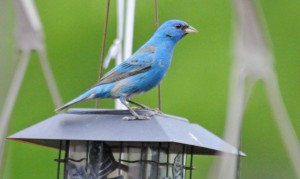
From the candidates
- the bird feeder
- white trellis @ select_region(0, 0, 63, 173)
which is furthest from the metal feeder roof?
white trellis @ select_region(0, 0, 63, 173)

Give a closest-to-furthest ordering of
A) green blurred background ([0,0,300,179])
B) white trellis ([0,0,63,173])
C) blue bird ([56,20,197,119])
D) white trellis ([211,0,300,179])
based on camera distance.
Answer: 1. white trellis ([211,0,300,179])
2. white trellis ([0,0,63,173])
3. blue bird ([56,20,197,119])
4. green blurred background ([0,0,300,179])

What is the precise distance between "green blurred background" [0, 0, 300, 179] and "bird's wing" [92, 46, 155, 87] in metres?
2.76

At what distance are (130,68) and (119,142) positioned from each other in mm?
313

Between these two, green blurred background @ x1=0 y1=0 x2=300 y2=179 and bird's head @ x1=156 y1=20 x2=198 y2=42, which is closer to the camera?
bird's head @ x1=156 y1=20 x2=198 y2=42

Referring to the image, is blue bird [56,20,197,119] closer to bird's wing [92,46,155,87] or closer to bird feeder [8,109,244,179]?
bird's wing [92,46,155,87]

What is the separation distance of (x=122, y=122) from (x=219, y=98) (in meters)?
3.29

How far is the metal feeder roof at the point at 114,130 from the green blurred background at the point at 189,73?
9.67 feet

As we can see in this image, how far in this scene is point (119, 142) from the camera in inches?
152

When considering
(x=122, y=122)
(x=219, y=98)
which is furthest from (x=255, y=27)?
(x=219, y=98)

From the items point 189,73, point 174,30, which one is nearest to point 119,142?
point 174,30

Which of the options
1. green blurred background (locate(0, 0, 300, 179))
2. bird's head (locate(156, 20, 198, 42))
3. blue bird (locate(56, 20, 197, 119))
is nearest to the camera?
blue bird (locate(56, 20, 197, 119))

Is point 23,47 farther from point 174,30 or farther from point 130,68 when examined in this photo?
point 174,30

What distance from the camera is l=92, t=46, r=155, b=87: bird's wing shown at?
12.8 ft

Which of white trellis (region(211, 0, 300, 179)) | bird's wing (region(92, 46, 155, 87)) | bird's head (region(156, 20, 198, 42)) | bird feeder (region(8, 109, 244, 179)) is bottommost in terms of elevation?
bird feeder (region(8, 109, 244, 179))
